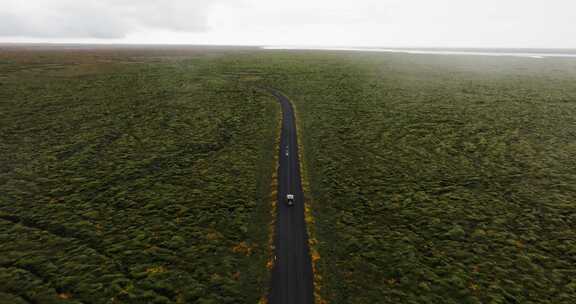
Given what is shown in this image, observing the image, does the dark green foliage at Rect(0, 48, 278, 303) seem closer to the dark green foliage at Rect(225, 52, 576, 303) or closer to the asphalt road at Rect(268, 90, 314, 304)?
the asphalt road at Rect(268, 90, 314, 304)

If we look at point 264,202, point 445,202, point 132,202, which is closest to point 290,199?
point 264,202

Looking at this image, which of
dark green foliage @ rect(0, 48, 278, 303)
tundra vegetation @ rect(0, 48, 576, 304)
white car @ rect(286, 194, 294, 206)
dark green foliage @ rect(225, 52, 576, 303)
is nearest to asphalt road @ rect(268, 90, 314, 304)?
white car @ rect(286, 194, 294, 206)

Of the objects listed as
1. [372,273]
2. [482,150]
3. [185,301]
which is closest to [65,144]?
[185,301]

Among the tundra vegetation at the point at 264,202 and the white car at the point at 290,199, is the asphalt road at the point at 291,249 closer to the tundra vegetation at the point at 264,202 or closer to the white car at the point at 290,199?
the white car at the point at 290,199

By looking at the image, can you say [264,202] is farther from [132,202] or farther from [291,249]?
[132,202]

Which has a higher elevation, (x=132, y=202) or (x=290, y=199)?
(x=290, y=199)

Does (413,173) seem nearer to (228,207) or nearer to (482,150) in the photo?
(482,150)

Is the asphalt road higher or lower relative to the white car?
lower
